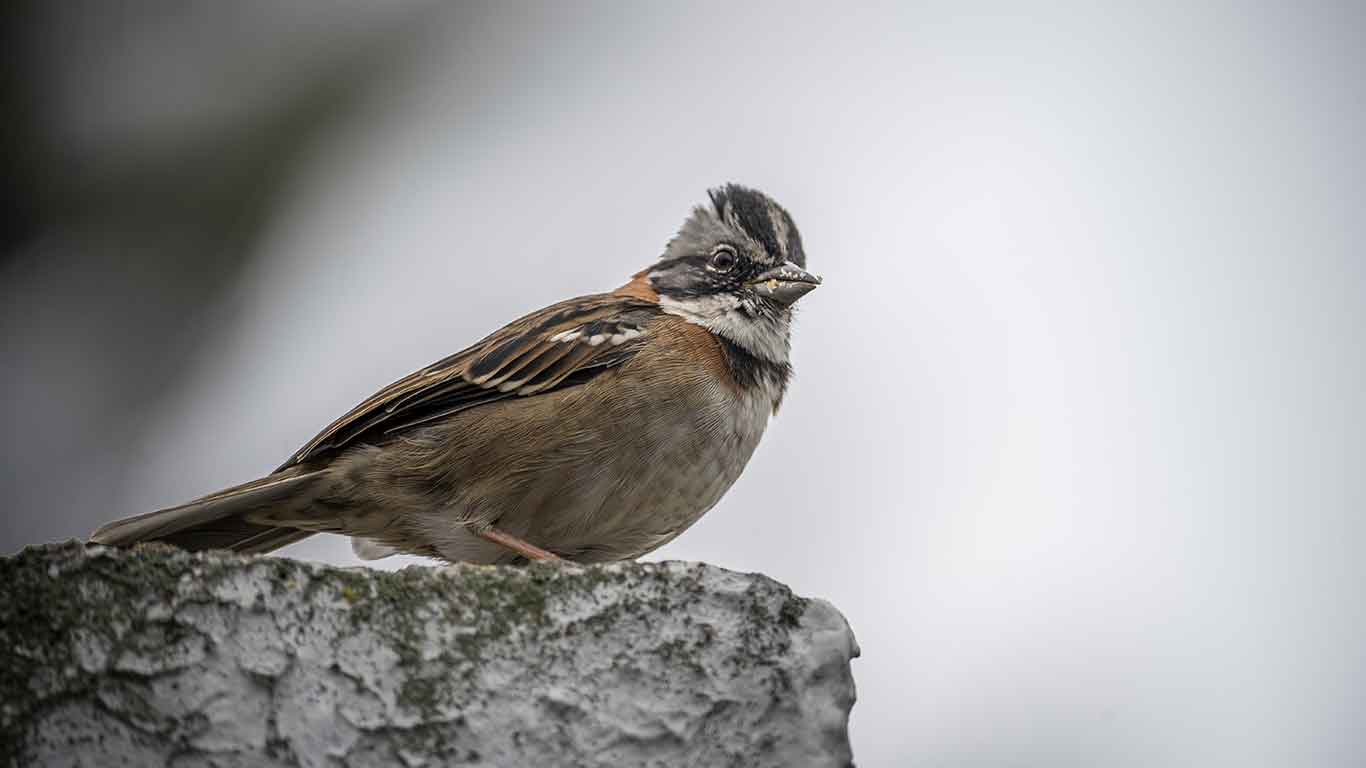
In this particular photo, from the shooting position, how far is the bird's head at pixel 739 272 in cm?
508

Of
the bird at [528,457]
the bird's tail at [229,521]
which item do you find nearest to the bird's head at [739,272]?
the bird at [528,457]

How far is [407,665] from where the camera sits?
2.62 meters

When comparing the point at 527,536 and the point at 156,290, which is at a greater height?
the point at 156,290

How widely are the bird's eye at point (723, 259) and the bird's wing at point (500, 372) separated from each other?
511 mm

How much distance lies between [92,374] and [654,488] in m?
3.14

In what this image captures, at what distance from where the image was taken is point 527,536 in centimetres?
436

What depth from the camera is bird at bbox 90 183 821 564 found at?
4.31 m

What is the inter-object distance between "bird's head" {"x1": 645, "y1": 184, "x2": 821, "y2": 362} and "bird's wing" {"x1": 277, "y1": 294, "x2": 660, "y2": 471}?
1.08 feet

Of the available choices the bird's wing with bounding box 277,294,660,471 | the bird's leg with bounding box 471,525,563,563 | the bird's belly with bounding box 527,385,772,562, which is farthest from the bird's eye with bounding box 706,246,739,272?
the bird's leg with bounding box 471,525,563,563

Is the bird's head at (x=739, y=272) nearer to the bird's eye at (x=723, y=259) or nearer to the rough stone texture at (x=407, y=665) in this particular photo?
the bird's eye at (x=723, y=259)

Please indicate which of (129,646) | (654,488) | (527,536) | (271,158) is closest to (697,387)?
(654,488)

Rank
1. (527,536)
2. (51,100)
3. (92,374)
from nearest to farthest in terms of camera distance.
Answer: (527,536) → (51,100) → (92,374)

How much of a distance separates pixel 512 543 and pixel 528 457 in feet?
0.84

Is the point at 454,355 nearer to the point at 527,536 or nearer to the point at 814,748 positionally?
the point at 527,536
